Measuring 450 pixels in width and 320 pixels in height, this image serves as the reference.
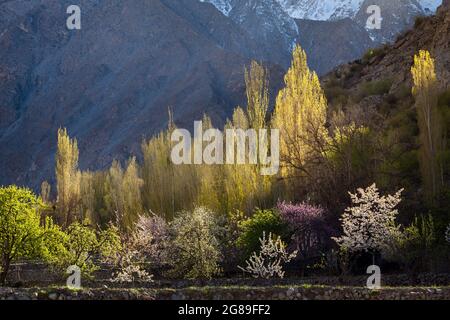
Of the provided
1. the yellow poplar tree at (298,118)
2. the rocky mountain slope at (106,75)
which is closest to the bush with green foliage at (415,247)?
the yellow poplar tree at (298,118)

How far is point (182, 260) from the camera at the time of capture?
2523 centimetres

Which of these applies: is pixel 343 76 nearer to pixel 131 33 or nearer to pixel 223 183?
pixel 223 183

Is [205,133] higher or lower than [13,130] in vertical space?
lower

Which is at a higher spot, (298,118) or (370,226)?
(298,118)

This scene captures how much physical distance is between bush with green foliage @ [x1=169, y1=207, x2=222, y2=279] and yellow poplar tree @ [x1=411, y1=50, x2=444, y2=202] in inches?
330

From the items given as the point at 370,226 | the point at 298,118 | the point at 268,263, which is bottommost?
the point at 268,263

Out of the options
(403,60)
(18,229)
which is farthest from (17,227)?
(403,60)

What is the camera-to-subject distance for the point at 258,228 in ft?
84.1

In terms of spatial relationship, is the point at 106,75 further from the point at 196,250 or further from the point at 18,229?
the point at 18,229

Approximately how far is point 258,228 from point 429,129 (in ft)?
26.4

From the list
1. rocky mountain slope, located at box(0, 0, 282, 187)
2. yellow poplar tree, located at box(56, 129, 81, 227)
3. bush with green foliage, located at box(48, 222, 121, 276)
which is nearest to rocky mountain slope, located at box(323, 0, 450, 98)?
yellow poplar tree, located at box(56, 129, 81, 227)

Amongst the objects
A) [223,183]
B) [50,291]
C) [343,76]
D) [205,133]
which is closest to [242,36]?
[343,76]

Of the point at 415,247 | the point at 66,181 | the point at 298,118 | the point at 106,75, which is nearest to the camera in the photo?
the point at 415,247
